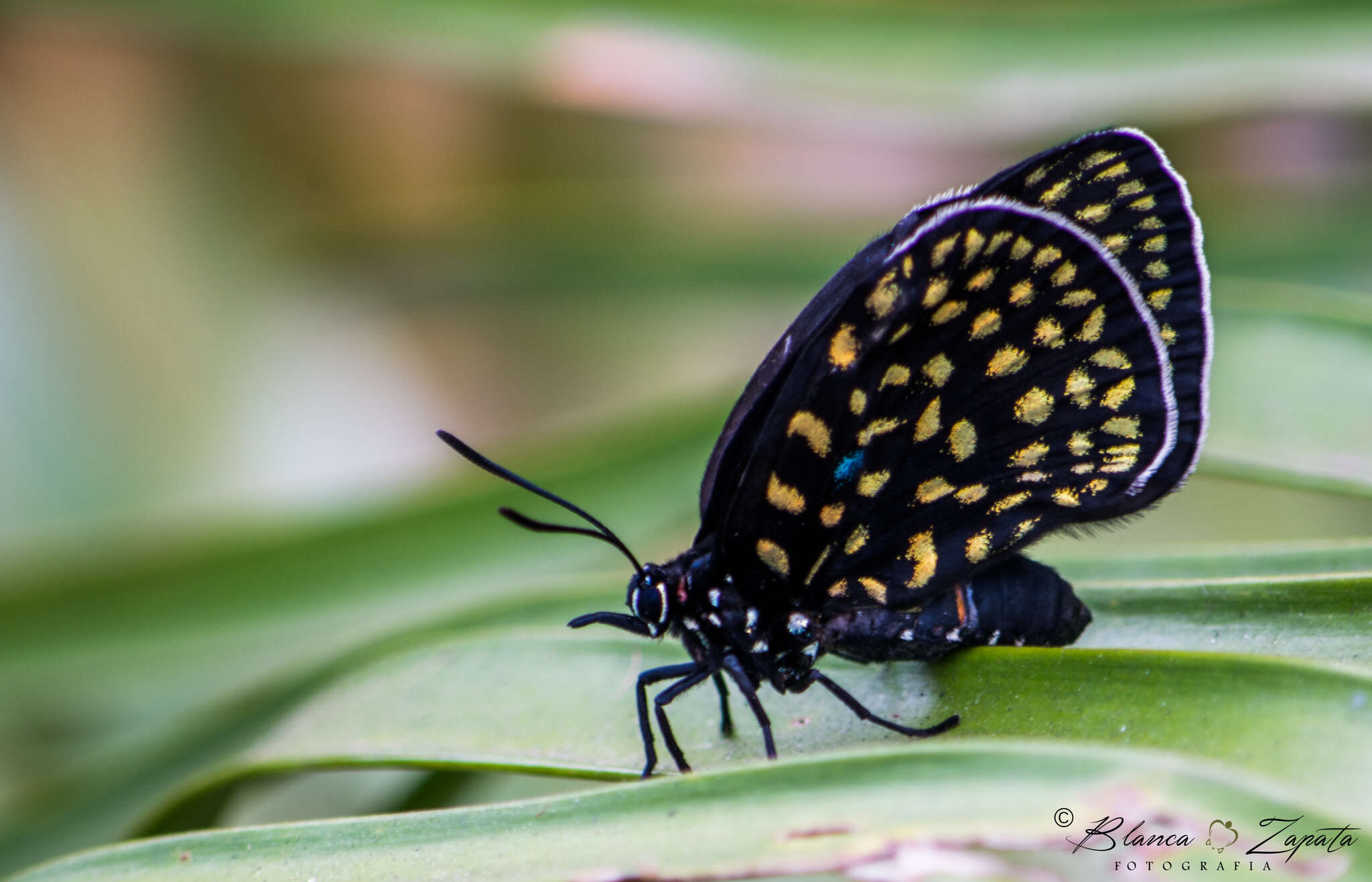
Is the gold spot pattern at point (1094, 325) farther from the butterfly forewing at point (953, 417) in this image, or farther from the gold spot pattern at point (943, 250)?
the gold spot pattern at point (943, 250)

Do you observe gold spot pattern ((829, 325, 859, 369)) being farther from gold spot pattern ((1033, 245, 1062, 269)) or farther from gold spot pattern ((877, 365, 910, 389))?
gold spot pattern ((1033, 245, 1062, 269))

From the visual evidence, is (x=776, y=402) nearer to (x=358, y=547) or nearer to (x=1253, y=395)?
(x=1253, y=395)

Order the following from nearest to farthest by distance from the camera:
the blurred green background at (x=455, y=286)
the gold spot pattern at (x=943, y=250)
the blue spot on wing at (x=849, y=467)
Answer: the gold spot pattern at (x=943, y=250), the blue spot on wing at (x=849, y=467), the blurred green background at (x=455, y=286)

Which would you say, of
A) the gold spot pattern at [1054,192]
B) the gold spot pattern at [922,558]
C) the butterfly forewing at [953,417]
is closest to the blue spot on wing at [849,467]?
the butterfly forewing at [953,417]

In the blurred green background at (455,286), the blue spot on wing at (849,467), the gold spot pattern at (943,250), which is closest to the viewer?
the gold spot pattern at (943,250)

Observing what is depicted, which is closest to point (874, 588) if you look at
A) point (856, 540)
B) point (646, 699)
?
point (856, 540)

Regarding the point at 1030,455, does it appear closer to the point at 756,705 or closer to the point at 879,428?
the point at 879,428

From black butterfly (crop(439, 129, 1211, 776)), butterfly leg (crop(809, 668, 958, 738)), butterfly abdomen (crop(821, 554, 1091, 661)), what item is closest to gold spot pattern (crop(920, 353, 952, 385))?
black butterfly (crop(439, 129, 1211, 776))
